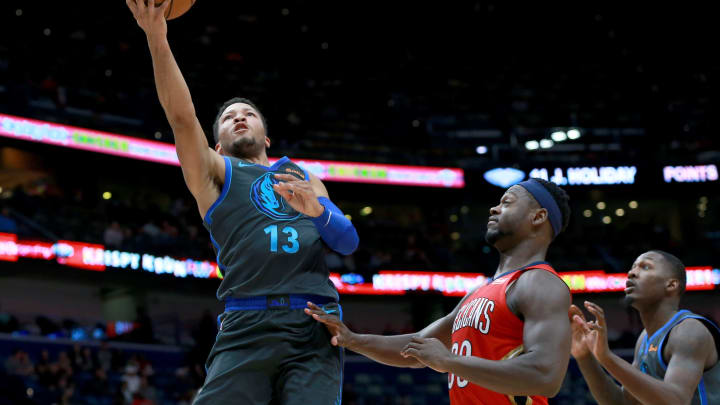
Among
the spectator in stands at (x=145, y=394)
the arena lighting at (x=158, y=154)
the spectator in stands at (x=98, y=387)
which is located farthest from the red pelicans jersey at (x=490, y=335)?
the arena lighting at (x=158, y=154)

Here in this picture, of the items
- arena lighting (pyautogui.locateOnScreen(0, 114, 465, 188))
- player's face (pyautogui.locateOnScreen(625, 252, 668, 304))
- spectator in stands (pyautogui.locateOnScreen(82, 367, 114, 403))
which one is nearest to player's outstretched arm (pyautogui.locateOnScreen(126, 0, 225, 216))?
player's face (pyautogui.locateOnScreen(625, 252, 668, 304))

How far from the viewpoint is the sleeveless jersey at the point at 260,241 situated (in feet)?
12.4

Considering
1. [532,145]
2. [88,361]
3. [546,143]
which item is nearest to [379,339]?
[88,361]

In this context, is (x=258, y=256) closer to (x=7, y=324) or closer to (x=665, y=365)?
(x=665, y=365)

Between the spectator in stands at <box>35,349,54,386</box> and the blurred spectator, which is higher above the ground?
the blurred spectator

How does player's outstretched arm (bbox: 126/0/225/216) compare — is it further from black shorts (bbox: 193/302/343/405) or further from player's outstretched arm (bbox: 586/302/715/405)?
player's outstretched arm (bbox: 586/302/715/405)

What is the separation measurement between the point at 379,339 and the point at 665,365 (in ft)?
6.25

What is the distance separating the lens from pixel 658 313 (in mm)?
5332

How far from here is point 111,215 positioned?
19.2 m

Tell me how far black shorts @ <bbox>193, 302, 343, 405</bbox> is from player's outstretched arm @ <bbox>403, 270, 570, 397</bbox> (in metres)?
0.39

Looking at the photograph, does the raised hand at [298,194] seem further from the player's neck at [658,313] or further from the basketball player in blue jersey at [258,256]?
the player's neck at [658,313]

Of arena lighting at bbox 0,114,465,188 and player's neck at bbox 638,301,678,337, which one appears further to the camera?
arena lighting at bbox 0,114,465,188

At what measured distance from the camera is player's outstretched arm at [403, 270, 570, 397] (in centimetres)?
342

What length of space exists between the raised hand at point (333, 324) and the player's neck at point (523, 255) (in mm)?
798
